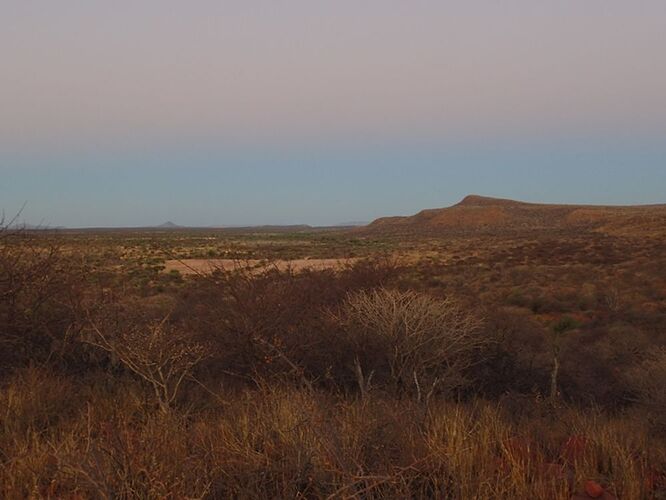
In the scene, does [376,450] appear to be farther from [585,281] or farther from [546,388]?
[585,281]

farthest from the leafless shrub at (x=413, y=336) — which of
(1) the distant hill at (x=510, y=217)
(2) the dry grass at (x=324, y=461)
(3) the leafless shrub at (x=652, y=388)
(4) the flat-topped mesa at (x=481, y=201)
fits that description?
(4) the flat-topped mesa at (x=481, y=201)

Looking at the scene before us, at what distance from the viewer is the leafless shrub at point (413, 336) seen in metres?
6.90

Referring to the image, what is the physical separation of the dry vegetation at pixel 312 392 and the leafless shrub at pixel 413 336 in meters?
0.04

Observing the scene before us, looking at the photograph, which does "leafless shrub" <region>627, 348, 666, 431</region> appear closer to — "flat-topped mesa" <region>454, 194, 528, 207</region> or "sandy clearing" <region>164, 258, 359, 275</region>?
"sandy clearing" <region>164, 258, 359, 275</region>

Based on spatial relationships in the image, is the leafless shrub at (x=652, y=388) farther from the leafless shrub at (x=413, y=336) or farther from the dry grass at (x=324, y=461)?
the leafless shrub at (x=413, y=336)

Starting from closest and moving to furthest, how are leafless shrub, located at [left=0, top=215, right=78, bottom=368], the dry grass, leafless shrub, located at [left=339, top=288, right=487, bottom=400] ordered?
the dry grass → leafless shrub, located at [left=0, top=215, right=78, bottom=368] → leafless shrub, located at [left=339, top=288, right=487, bottom=400]

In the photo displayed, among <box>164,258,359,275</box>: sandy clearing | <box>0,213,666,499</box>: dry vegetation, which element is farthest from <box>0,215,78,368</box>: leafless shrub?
<box>164,258,359,275</box>: sandy clearing

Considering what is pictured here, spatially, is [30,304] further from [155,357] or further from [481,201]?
[481,201]

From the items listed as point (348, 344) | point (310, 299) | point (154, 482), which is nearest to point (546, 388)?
point (348, 344)

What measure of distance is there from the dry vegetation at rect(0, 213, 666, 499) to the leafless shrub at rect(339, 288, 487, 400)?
0.04 metres

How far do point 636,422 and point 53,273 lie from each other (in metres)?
8.32

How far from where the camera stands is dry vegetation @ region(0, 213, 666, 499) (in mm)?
2980

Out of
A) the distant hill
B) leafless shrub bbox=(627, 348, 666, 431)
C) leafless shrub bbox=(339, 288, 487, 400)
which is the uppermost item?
the distant hill

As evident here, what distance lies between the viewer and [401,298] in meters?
7.75
